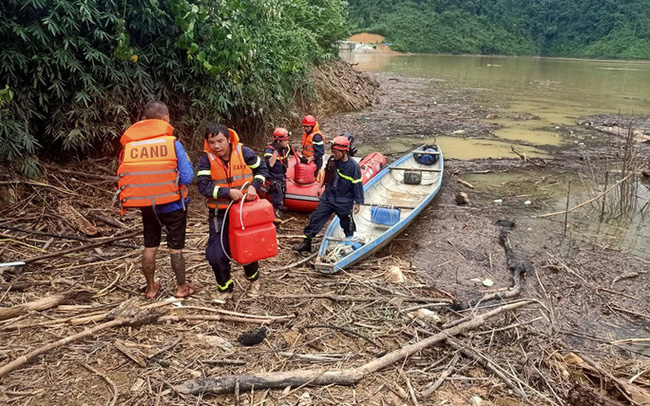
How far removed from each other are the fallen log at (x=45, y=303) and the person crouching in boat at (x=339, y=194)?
2.68 m

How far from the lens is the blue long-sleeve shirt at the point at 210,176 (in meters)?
4.12

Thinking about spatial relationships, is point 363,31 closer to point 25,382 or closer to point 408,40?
point 408,40

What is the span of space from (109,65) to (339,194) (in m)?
3.84

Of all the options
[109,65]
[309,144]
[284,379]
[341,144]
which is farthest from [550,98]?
[284,379]

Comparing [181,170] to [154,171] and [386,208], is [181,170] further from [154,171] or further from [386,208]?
[386,208]

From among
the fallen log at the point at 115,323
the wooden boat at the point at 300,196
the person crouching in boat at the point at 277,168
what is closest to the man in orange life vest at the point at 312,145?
the wooden boat at the point at 300,196

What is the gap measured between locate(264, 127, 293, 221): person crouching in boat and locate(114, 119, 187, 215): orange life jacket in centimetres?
316

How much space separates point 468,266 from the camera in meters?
6.35

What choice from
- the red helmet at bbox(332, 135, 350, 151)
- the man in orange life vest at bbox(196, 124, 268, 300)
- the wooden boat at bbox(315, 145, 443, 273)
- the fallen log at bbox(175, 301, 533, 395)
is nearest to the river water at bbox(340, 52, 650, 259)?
the wooden boat at bbox(315, 145, 443, 273)

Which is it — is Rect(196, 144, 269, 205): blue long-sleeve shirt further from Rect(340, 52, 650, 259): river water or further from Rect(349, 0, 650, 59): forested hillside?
Rect(349, 0, 650, 59): forested hillside

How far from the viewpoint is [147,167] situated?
3.77 metres

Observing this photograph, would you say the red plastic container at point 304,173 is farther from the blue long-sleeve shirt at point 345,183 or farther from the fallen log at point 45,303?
the fallen log at point 45,303

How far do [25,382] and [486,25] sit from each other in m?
93.3

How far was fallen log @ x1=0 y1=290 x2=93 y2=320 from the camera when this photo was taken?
12.4 feet
